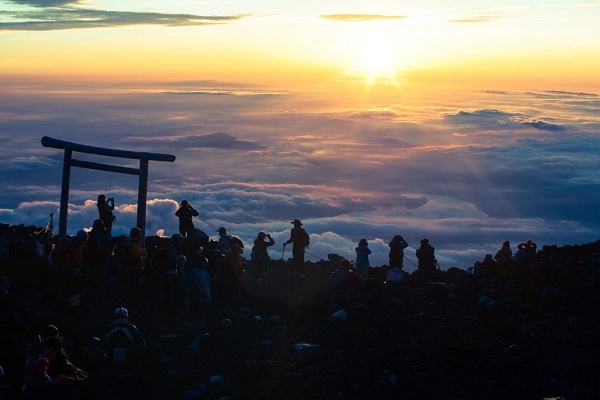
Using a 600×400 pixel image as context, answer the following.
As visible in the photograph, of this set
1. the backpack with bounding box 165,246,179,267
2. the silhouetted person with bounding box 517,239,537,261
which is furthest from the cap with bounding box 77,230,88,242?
the silhouetted person with bounding box 517,239,537,261

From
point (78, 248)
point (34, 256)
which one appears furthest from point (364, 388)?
point (34, 256)

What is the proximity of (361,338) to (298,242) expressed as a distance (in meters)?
7.20

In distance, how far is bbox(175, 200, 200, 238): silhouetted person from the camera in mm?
20266

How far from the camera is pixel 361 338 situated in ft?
47.4

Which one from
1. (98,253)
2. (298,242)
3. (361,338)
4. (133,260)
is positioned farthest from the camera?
(298,242)

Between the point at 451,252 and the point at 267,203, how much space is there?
43589mm

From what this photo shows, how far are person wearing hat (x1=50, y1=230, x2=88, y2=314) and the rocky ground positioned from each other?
0.25 m

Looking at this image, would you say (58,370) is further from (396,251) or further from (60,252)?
(396,251)

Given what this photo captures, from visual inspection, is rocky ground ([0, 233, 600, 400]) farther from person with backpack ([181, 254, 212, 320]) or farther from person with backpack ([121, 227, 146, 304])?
person with backpack ([121, 227, 146, 304])

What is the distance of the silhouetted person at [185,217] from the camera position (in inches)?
798

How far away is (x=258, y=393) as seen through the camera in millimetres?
12367

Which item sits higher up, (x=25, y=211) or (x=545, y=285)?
(x=25, y=211)

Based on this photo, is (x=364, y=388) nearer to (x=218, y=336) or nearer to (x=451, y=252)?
(x=218, y=336)

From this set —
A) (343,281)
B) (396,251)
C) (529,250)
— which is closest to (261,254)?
(396,251)
